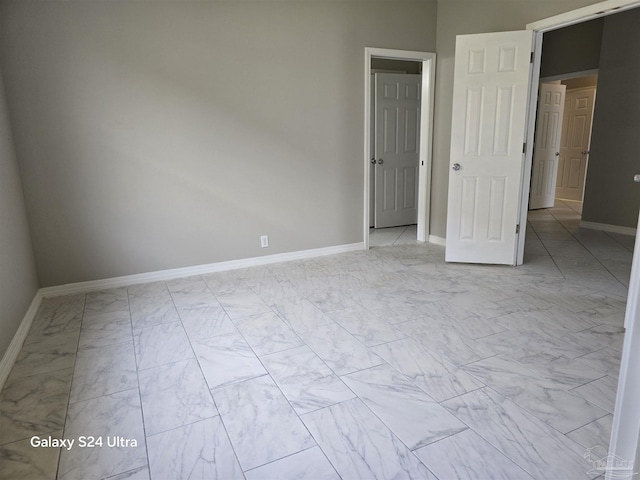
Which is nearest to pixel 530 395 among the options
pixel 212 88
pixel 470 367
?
pixel 470 367

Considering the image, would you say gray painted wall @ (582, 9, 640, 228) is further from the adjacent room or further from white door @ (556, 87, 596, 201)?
white door @ (556, 87, 596, 201)

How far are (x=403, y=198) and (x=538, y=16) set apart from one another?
2.74 meters

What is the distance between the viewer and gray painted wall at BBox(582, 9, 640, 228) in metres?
4.95

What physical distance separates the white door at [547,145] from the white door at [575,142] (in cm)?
70

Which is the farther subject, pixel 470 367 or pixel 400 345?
pixel 400 345

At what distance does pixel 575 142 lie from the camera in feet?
25.3

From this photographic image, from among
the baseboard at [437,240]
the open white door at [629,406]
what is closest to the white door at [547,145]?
the baseboard at [437,240]

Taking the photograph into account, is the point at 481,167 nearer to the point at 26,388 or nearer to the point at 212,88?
the point at 212,88

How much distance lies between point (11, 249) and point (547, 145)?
767cm

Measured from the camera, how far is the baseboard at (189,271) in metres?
3.42

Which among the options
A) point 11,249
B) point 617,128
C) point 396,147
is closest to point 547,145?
point 617,128

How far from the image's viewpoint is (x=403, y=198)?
19.1ft

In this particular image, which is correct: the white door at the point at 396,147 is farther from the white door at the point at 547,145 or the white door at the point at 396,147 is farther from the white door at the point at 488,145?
the white door at the point at 547,145

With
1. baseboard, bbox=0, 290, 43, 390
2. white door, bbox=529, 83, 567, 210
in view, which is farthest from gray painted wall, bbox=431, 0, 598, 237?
baseboard, bbox=0, 290, 43, 390
